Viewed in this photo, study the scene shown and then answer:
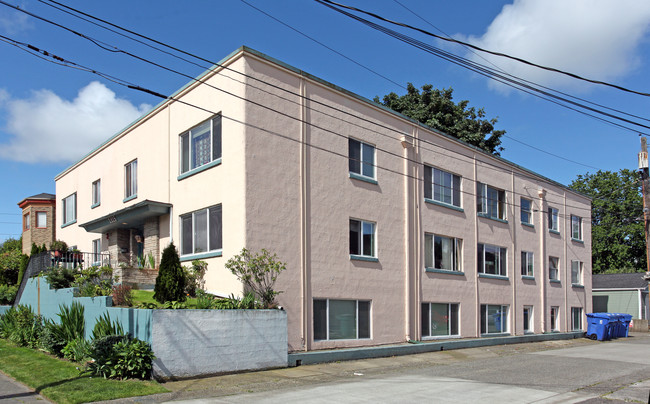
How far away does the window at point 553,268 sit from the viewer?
28987mm

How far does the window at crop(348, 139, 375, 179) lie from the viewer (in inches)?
720

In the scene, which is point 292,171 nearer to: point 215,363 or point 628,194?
point 215,363

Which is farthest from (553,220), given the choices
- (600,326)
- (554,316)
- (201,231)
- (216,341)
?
(216,341)

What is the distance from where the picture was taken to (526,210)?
27.5m

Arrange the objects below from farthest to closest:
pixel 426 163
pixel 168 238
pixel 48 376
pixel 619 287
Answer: pixel 619 287
pixel 426 163
pixel 168 238
pixel 48 376

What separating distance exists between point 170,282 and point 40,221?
70.2 feet

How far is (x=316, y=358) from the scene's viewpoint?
15062 millimetres

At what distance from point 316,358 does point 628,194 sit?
53222 mm

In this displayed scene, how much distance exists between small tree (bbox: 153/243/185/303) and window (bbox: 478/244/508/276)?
13.4 m

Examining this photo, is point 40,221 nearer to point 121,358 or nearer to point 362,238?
point 362,238

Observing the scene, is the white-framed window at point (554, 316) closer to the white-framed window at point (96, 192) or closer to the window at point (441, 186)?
the window at point (441, 186)

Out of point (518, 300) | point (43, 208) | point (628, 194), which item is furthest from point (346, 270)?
point (628, 194)

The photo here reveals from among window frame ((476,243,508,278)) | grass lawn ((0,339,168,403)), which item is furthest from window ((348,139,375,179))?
grass lawn ((0,339,168,403))

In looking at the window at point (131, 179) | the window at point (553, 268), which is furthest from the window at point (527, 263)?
the window at point (131, 179)
